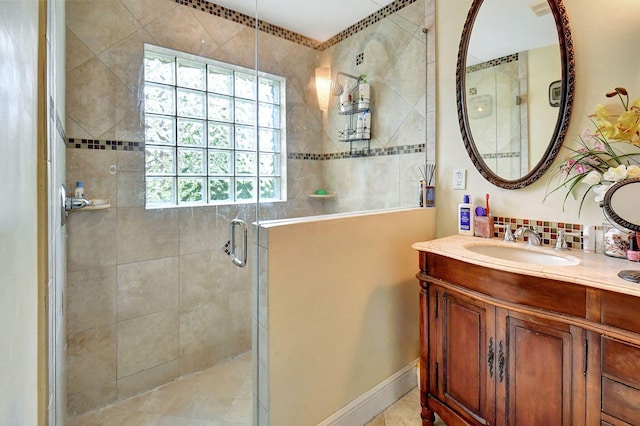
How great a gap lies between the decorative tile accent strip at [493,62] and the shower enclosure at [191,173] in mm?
320

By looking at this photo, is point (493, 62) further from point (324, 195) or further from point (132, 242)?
point (132, 242)

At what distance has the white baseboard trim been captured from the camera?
154 centimetres

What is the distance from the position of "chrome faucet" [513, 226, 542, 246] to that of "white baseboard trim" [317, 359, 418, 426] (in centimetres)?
98

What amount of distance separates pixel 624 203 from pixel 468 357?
86 cm

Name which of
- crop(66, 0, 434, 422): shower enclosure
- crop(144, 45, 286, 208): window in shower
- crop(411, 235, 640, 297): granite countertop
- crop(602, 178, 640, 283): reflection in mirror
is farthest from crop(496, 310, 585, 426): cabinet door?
crop(144, 45, 286, 208): window in shower

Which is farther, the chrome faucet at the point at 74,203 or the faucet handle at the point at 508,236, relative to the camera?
the faucet handle at the point at 508,236

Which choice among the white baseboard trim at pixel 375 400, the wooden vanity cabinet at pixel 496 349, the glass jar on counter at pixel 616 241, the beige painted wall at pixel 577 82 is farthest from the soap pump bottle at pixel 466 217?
the white baseboard trim at pixel 375 400

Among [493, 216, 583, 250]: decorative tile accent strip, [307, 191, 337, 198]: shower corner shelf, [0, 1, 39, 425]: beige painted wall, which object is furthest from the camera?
[307, 191, 337, 198]: shower corner shelf

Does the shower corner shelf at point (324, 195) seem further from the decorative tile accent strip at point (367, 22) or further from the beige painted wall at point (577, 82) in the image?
the decorative tile accent strip at point (367, 22)

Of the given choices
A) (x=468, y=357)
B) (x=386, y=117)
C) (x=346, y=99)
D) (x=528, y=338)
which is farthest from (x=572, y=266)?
(x=346, y=99)

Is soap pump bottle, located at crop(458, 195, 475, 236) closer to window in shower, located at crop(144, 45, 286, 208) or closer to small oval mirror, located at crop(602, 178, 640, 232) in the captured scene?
small oval mirror, located at crop(602, 178, 640, 232)

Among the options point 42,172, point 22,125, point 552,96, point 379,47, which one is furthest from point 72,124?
point 552,96

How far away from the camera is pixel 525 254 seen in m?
1.51

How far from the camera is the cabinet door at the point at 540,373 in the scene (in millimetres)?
1044
